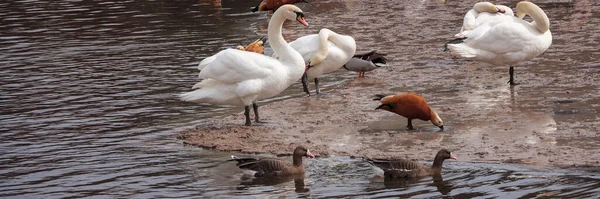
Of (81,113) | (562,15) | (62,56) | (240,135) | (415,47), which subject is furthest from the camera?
(562,15)

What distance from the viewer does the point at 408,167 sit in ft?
32.4

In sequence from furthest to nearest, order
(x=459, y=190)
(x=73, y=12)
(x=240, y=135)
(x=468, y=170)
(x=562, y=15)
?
(x=73, y=12)
(x=562, y=15)
(x=240, y=135)
(x=468, y=170)
(x=459, y=190)

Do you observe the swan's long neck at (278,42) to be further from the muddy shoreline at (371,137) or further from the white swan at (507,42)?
the white swan at (507,42)

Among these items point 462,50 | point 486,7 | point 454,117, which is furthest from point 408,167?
point 486,7

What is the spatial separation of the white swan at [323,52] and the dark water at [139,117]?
0.66m

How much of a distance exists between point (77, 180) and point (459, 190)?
12.0ft

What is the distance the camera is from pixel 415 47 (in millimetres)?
18125

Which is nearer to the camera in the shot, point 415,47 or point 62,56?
point 415,47

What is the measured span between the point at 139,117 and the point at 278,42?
80.8 inches

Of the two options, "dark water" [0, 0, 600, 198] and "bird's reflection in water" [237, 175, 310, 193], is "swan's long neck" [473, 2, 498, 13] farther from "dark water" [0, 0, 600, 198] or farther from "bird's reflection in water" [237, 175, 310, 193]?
"bird's reflection in water" [237, 175, 310, 193]

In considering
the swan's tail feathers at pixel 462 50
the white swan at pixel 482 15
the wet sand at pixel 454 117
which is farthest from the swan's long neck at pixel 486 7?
the swan's tail feathers at pixel 462 50

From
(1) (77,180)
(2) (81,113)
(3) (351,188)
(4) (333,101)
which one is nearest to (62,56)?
(2) (81,113)

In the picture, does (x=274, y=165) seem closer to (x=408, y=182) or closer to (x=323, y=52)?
(x=408, y=182)

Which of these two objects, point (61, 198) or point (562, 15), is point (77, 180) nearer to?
point (61, 198)
